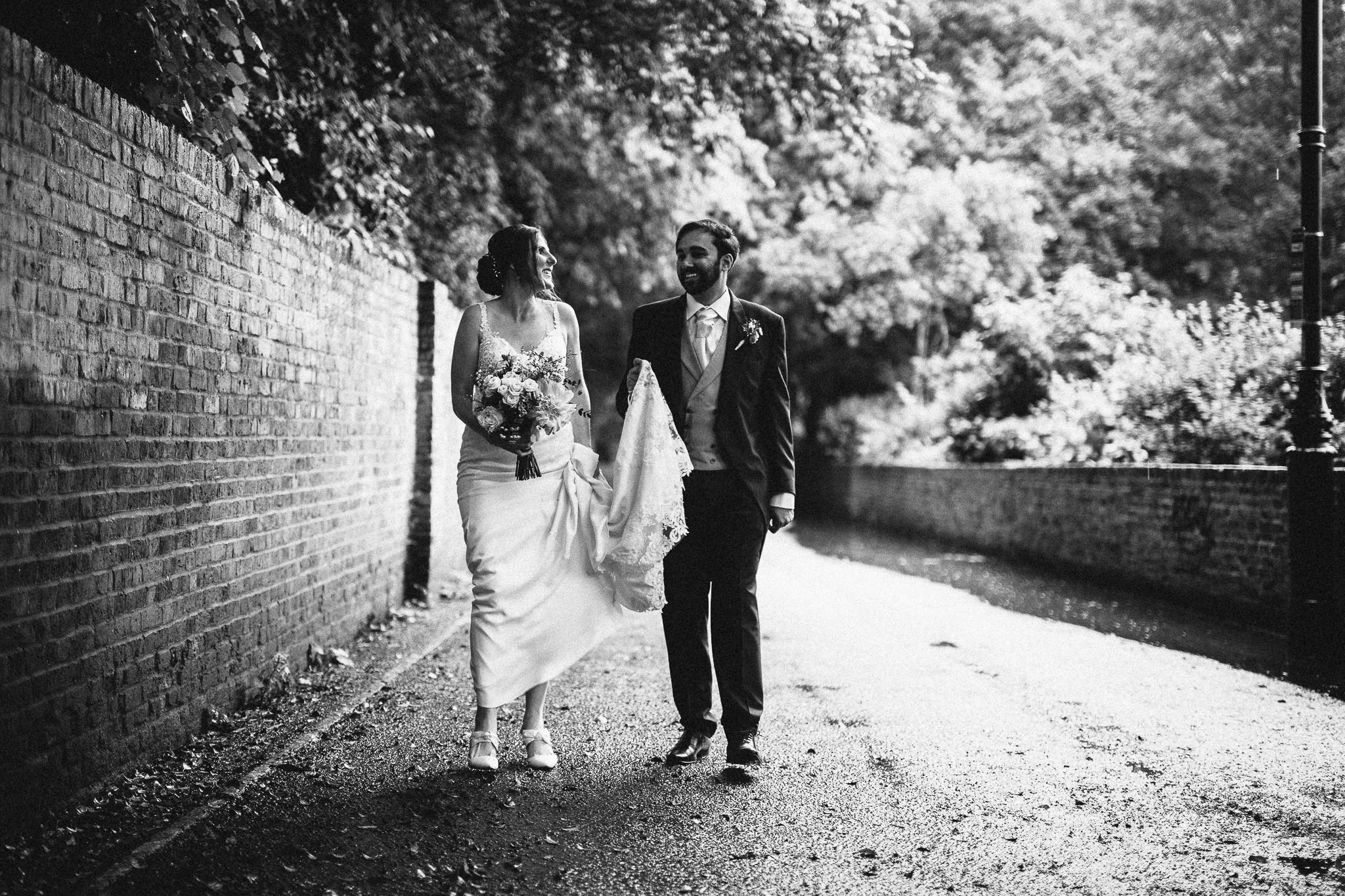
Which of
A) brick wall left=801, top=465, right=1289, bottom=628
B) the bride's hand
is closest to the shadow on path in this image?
brick wall left=801, top=465, right=1289, bottom=628

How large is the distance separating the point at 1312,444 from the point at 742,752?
5.69 m

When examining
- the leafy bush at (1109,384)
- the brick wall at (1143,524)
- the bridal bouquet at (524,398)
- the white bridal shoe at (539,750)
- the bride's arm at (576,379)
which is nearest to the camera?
the bridal bouquet at (524,398)

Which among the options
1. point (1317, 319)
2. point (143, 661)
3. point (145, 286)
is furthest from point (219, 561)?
point (1317, 319)

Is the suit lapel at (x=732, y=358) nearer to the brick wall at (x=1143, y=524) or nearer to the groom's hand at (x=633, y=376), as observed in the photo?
the groom's hand at (x=633, y=376)

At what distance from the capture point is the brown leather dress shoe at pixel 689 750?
5648mm

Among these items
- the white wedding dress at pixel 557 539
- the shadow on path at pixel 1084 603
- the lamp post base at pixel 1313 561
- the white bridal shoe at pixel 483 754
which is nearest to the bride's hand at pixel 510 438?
the white wedding dress at pixel 557 539

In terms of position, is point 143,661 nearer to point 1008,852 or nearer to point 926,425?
point 1008,852

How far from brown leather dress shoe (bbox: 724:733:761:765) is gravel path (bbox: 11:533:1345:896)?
91mm

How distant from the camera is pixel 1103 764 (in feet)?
18.6

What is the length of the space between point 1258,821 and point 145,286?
4.81 m

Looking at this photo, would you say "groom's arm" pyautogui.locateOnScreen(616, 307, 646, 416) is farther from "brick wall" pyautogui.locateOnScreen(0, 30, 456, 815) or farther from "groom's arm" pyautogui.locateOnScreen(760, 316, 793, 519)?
"brick wall" pyautogui.locateOnScreen(0, 30, 456, 815)

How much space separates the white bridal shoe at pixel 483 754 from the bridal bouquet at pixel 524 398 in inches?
44.7

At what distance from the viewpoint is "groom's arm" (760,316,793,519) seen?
578cm

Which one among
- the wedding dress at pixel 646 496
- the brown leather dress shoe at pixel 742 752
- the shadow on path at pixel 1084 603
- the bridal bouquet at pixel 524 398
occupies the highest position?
the bridal bouquet at pixel 524 398
